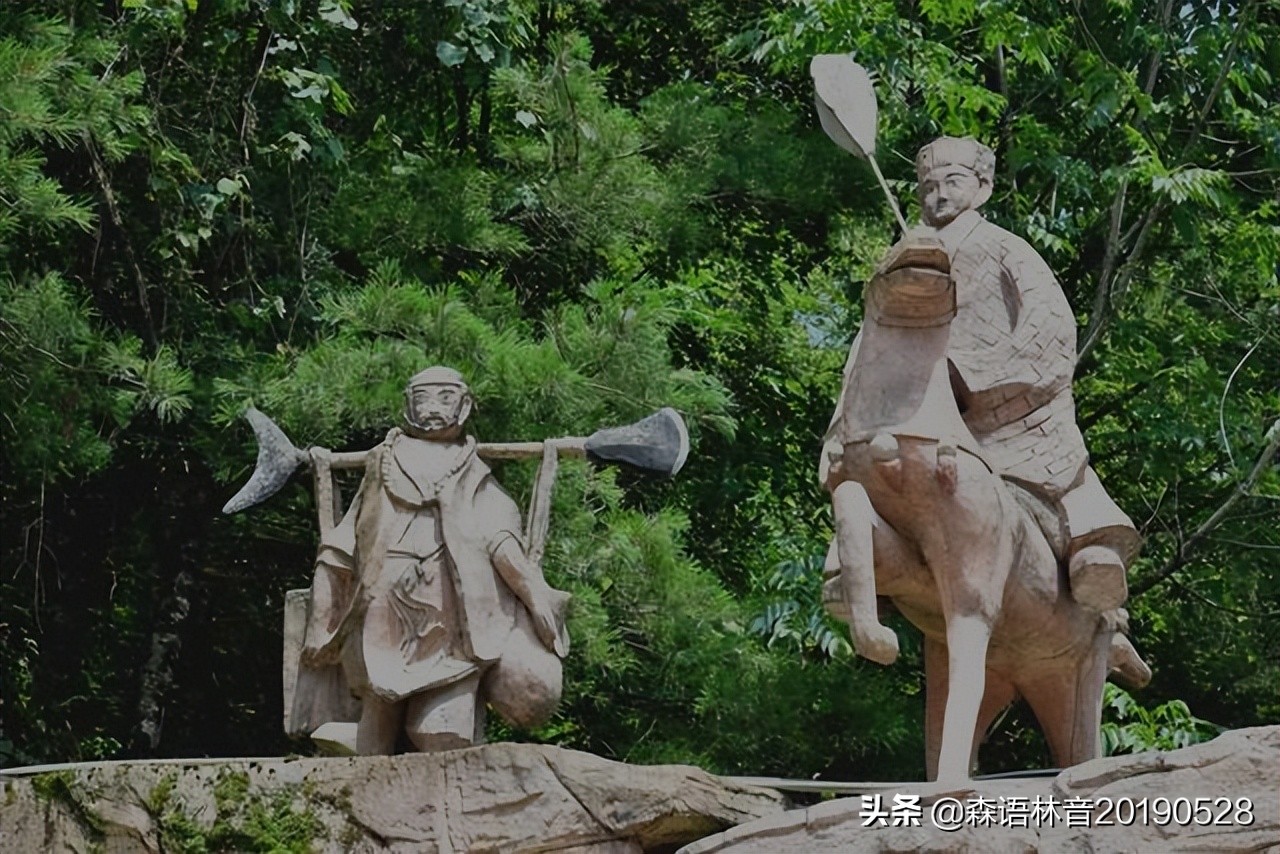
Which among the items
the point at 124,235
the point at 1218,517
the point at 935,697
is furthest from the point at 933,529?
the point at 124,235

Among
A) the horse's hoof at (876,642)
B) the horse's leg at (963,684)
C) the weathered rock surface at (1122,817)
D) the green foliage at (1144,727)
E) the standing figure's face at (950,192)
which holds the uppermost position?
the standing figure's face at (950,192)

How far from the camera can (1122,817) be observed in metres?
9.21

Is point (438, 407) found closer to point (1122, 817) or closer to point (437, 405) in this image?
point (437, 405)

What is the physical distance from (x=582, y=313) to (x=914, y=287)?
5054 millimetres

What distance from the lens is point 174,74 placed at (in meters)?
15.7

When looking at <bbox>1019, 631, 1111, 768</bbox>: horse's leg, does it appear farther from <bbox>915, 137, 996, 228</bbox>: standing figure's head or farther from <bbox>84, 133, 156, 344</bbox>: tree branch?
<bbox>84, 133, 156, 344</bbox>: tree branch

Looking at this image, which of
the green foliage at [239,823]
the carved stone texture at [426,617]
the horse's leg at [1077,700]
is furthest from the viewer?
the carved stone texture at [426,617]

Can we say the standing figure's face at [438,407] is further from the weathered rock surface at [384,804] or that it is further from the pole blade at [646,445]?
the weathered rock surface at [384,804]

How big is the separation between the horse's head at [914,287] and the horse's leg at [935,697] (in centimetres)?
122

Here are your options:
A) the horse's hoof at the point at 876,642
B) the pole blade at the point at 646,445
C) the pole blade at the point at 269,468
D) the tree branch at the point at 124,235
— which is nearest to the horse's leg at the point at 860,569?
the horse's hoof at the point at 876,642

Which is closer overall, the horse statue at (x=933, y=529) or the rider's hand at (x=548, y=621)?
the horse statue at (x=933, y=529)

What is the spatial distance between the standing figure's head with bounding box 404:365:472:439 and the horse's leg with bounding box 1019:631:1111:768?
2452mm

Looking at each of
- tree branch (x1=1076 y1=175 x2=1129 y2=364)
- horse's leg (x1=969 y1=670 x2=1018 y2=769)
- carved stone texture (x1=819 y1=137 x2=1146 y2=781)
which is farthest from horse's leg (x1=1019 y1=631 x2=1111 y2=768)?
tree branch (x1=1076 y1=175 x2=1129 y2=364)

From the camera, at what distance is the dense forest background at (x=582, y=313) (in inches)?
561
